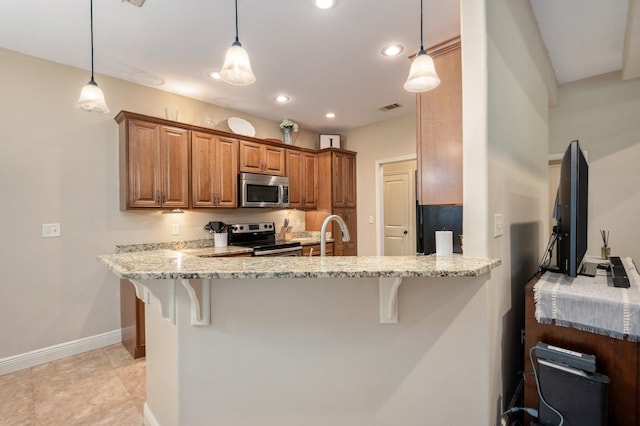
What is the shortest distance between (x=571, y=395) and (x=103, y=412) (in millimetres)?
2657

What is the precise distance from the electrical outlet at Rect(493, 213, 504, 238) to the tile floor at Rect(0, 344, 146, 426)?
2.39 metres

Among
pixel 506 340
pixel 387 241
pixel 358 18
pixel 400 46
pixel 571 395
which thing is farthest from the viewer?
pixel 387 241

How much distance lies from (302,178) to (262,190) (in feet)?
2.58

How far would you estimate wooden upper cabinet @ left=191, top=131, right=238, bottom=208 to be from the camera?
11.1ft

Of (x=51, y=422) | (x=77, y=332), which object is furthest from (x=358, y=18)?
(x=77, y=332)

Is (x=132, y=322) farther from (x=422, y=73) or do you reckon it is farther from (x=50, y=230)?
(x=422, y=73)

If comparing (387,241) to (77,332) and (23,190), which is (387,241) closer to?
(77,332)

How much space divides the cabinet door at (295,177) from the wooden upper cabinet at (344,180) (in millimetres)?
513

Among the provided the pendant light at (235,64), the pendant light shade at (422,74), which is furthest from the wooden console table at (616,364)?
the pendant light at (235,64)

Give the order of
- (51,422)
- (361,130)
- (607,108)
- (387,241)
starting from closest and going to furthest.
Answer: (51,422) → (607,108) → (361,130) → (387,241)

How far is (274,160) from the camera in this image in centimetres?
419

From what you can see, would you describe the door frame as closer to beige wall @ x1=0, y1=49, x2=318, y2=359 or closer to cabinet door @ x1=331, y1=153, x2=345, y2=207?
cabinet door @ x1=331, y1=153, x2=345, y2=207

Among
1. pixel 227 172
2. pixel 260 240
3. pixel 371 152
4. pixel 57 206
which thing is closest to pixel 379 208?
pixel 371 152

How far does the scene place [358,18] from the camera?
2205mm
